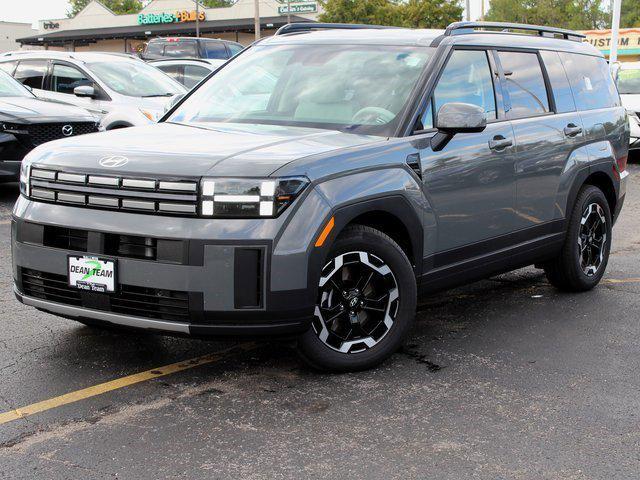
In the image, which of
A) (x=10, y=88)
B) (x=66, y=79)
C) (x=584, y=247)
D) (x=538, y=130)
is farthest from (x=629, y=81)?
(x=538, y=130)

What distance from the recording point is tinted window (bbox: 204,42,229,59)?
27719 mm

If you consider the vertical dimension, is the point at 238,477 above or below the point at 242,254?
below

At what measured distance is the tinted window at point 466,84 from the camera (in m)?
5.46

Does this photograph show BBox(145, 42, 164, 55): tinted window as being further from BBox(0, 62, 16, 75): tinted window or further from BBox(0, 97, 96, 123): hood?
BBox(0, 97, 96, 123): hood

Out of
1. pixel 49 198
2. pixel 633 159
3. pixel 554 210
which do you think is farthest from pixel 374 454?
pixel 633 159

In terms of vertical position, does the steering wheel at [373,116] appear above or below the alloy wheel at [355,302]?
above

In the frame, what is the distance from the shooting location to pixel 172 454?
3811 mm

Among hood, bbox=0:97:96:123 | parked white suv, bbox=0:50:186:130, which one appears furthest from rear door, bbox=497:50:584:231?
parked white suv, bbox=0:50:186:130

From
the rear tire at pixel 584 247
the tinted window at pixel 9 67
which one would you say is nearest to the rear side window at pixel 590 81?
the rear tire at pixel 584 247

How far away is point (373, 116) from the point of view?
5.26 meters

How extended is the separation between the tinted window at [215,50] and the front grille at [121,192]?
2356cm

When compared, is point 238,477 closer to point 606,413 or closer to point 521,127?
point 606,413

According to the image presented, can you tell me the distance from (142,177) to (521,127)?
2.73 m

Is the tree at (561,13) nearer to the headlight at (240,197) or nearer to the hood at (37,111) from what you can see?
the hood at (37,111)
